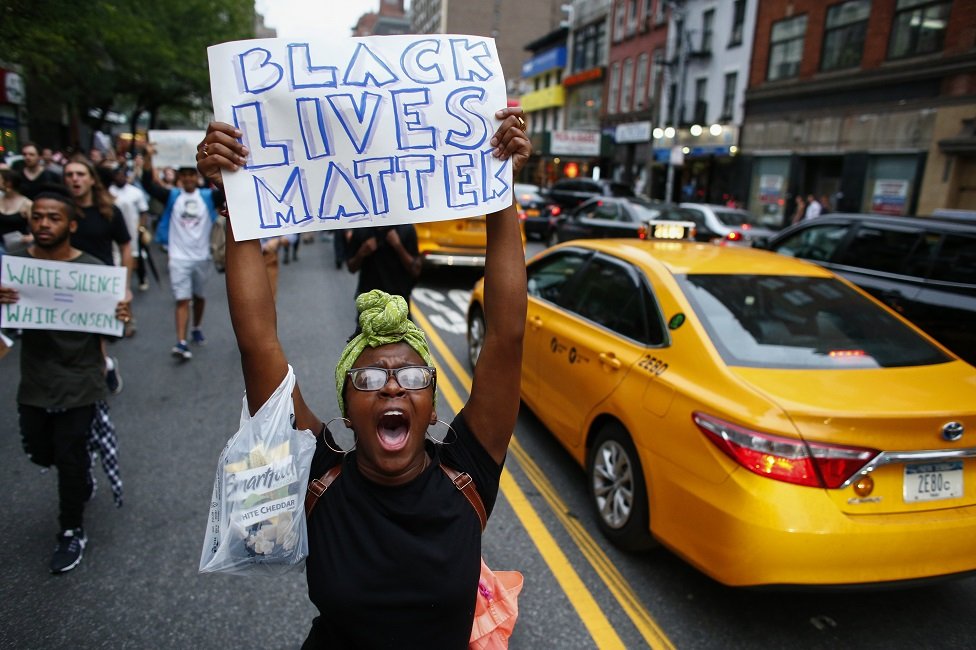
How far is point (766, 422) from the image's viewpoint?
2633 mm

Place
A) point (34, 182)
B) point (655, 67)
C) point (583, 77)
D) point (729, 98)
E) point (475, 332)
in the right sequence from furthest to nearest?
point (583, 77)
point (655, 67)
point (729, 98)
point (34, 182)
point (475, 332)

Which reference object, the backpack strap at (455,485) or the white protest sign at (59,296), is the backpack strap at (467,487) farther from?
the white protest sign at (59,296)

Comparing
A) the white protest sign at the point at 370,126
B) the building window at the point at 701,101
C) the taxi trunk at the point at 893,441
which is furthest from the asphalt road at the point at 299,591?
the building window at the point at 701,101

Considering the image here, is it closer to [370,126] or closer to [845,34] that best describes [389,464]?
[370,126]

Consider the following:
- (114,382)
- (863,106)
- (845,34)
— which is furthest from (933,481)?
(845,34)

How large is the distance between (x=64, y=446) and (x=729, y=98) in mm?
29839

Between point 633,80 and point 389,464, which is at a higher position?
point 633,80

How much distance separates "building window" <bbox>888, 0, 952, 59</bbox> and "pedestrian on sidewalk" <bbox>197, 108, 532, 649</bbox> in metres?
23.1

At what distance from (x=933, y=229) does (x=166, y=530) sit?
637 centimetres

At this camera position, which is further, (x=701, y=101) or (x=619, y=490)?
(x=701, y=101)

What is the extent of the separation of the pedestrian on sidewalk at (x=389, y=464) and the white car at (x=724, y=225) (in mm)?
12879

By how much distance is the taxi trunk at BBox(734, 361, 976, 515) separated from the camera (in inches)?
101

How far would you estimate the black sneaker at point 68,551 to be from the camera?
3.11m

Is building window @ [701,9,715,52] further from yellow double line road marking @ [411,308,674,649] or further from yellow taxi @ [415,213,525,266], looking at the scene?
yellow double line road marking @ [411,308,674,649]
